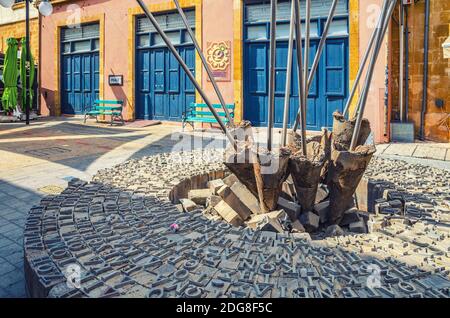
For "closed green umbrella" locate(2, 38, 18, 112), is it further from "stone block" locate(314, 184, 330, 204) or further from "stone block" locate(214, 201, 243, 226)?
"stone block" locate(314, 184, 330, 204)

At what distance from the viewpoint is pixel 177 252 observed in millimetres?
2184

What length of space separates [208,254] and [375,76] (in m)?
8.41

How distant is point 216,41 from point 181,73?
1753 millimetres

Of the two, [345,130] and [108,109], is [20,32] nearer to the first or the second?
[108,109]

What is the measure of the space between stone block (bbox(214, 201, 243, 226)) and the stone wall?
26.7ft

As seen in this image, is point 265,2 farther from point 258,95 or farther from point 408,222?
point 408,222

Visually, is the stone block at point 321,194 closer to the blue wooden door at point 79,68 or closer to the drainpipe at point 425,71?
the drainpipe at point 425,71

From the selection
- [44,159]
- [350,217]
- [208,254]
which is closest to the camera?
[208,254]

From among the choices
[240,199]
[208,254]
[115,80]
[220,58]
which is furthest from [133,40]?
[208,254]

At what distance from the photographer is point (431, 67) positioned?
9617 millimetres

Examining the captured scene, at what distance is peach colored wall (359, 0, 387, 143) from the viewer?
9180 mm

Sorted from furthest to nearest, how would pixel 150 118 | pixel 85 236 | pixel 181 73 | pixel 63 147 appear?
pixel 150 118, pixel 181 73, pixel 63 147, pixel 85 236

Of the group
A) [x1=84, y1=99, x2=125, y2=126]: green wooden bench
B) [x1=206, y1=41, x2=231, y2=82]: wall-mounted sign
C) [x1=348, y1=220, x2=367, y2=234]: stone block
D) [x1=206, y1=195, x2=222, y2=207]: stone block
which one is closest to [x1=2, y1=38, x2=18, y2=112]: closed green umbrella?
[x1=84, y1=99, x2=125, y2=126]: green wooden bench

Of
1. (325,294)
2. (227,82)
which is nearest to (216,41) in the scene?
(227,82)
